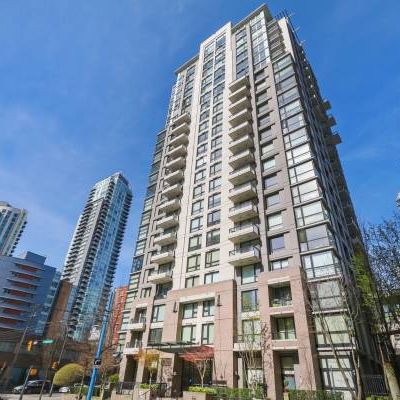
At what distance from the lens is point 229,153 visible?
47438 millimetres

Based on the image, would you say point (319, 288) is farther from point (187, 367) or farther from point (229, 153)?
point (229, 153)

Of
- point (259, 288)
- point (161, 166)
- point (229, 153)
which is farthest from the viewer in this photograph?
point (161, 166)

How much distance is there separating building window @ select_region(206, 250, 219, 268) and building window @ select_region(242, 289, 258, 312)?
6.00m

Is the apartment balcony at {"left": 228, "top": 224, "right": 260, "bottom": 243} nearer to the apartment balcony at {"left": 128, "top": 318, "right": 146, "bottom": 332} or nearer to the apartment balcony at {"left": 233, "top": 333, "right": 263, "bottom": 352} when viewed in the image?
the apartment balcony at {"left": 233, "top": 333, "right": 263, "bottom": 352}

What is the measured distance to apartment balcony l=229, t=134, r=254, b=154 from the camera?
148ft

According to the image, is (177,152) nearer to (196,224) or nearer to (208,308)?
(196,224)

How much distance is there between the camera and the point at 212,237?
41.1m

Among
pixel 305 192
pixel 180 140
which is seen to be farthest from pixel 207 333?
pixel 180 140

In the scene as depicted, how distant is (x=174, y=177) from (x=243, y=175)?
14327 millimetres

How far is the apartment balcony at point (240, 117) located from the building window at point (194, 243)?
2037cm

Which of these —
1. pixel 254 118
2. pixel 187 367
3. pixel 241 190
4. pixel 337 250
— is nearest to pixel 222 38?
pixel 254 118

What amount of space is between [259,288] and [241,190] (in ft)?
44.2

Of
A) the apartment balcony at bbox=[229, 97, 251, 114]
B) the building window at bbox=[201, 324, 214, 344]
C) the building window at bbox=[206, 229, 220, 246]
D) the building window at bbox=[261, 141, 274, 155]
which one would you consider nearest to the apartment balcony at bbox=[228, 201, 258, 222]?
the building window at bbox=[206, 229, 220, 246]

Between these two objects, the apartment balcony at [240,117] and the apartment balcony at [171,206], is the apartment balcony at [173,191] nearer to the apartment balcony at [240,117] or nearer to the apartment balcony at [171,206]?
the apartment balcony at [171,206]
